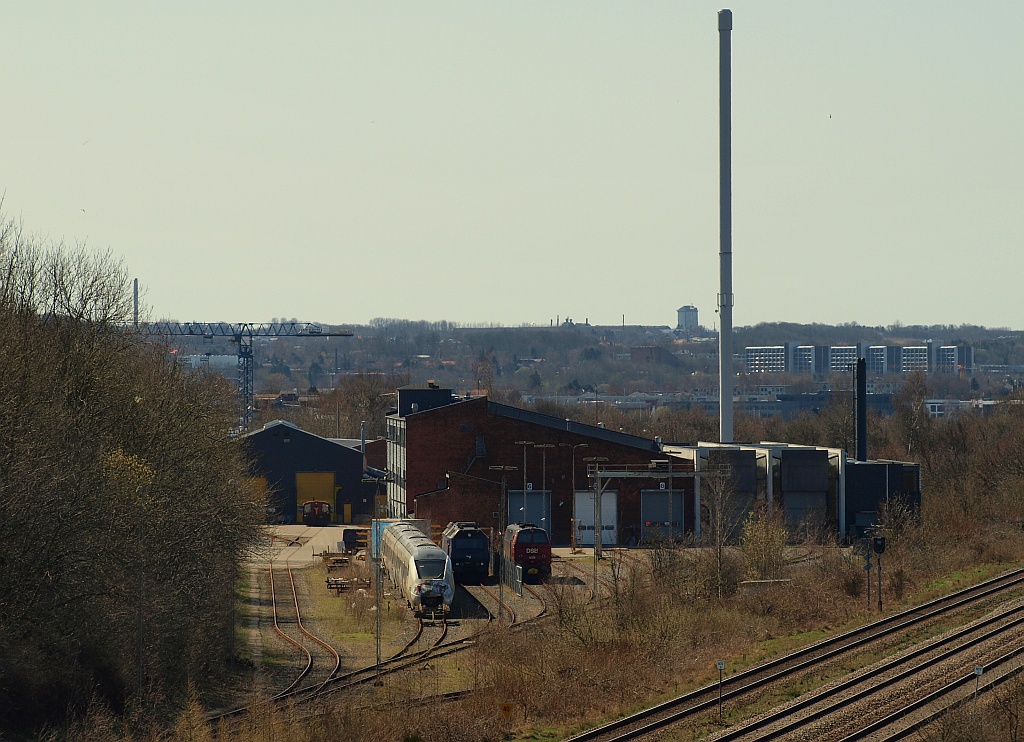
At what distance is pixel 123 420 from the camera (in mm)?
30734

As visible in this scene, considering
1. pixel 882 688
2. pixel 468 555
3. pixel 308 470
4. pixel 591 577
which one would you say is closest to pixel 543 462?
pixel 591 577

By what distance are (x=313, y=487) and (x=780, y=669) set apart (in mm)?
48539

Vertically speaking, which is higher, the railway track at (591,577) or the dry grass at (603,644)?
the dry grass at (603,644)

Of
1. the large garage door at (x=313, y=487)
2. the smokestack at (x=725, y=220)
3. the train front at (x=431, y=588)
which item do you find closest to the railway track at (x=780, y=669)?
the train front at (x=431, y=588)

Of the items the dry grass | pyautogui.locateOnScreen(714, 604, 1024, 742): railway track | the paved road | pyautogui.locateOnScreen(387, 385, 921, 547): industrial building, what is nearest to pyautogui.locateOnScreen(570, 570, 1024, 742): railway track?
the dry grass

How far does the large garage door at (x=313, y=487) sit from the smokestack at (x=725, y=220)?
22924mm

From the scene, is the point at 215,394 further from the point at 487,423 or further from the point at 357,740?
the point at 357,740

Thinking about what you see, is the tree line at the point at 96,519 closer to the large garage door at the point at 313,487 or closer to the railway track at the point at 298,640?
the railway track at the point at 298,640

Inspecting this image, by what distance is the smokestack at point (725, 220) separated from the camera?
66.4 m

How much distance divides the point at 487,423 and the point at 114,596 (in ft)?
111

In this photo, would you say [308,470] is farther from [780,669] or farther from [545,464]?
[780,669]

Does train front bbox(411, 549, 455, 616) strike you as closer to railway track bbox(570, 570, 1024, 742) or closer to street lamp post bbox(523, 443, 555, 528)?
railway track bbox(570, 570, 1024, 742)

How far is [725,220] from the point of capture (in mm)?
67312

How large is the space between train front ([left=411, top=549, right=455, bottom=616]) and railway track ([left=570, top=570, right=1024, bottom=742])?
12.1 meters
